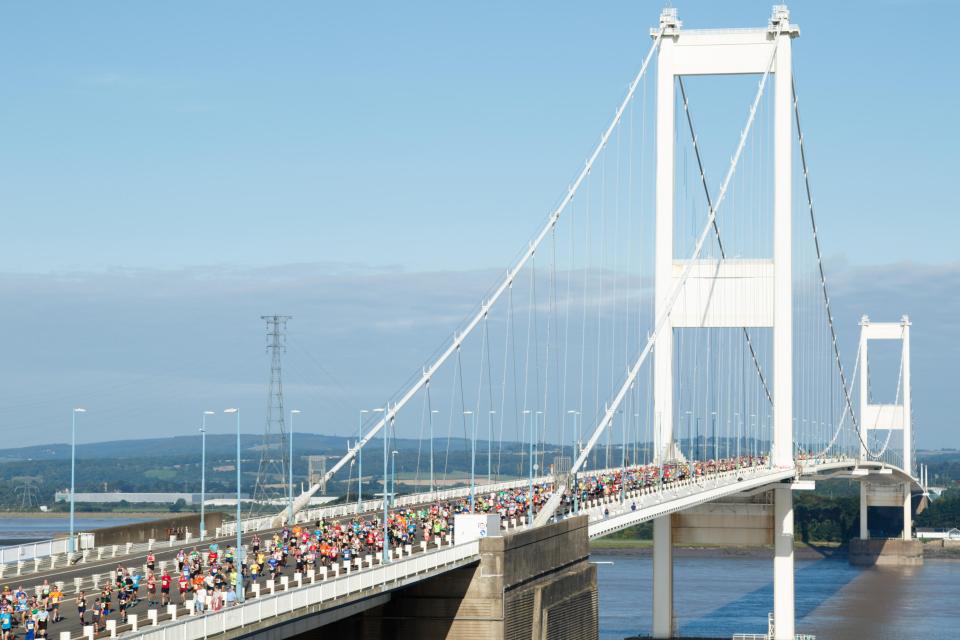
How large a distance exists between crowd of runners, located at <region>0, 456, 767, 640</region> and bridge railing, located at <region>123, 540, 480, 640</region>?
84 cm

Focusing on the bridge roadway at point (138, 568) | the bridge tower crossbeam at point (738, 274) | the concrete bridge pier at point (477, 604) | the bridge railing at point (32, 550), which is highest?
the bridge tower crossbeam at point (738, 274)

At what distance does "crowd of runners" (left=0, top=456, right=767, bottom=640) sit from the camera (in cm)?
2920

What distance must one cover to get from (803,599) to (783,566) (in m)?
27.7

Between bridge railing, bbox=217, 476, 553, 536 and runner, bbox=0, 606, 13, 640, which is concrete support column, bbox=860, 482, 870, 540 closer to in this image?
bridge railing, bbox=217, 476, 553, 536

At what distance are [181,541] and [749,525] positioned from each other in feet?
74.3

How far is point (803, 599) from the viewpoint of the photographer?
85500mm

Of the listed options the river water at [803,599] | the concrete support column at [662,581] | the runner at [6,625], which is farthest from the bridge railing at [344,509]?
the runner at [6,625]

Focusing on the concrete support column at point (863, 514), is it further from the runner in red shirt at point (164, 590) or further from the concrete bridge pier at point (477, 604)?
the runner in red shirt at point (164, 590)

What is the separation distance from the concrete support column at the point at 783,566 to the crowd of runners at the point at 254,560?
16.4 feet

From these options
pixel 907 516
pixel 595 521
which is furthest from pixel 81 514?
pixel 595 521

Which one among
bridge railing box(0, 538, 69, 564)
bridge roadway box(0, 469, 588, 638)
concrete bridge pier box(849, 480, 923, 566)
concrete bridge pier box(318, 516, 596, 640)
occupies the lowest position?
concrete bridge pier box(849, 480, 923, 566)

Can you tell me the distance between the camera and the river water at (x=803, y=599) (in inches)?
2667

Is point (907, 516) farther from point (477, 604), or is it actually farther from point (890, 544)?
point (477, 604)

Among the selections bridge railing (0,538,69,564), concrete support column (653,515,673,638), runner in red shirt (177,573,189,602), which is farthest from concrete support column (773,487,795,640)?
runner in red shirt (177,573,189,602)
